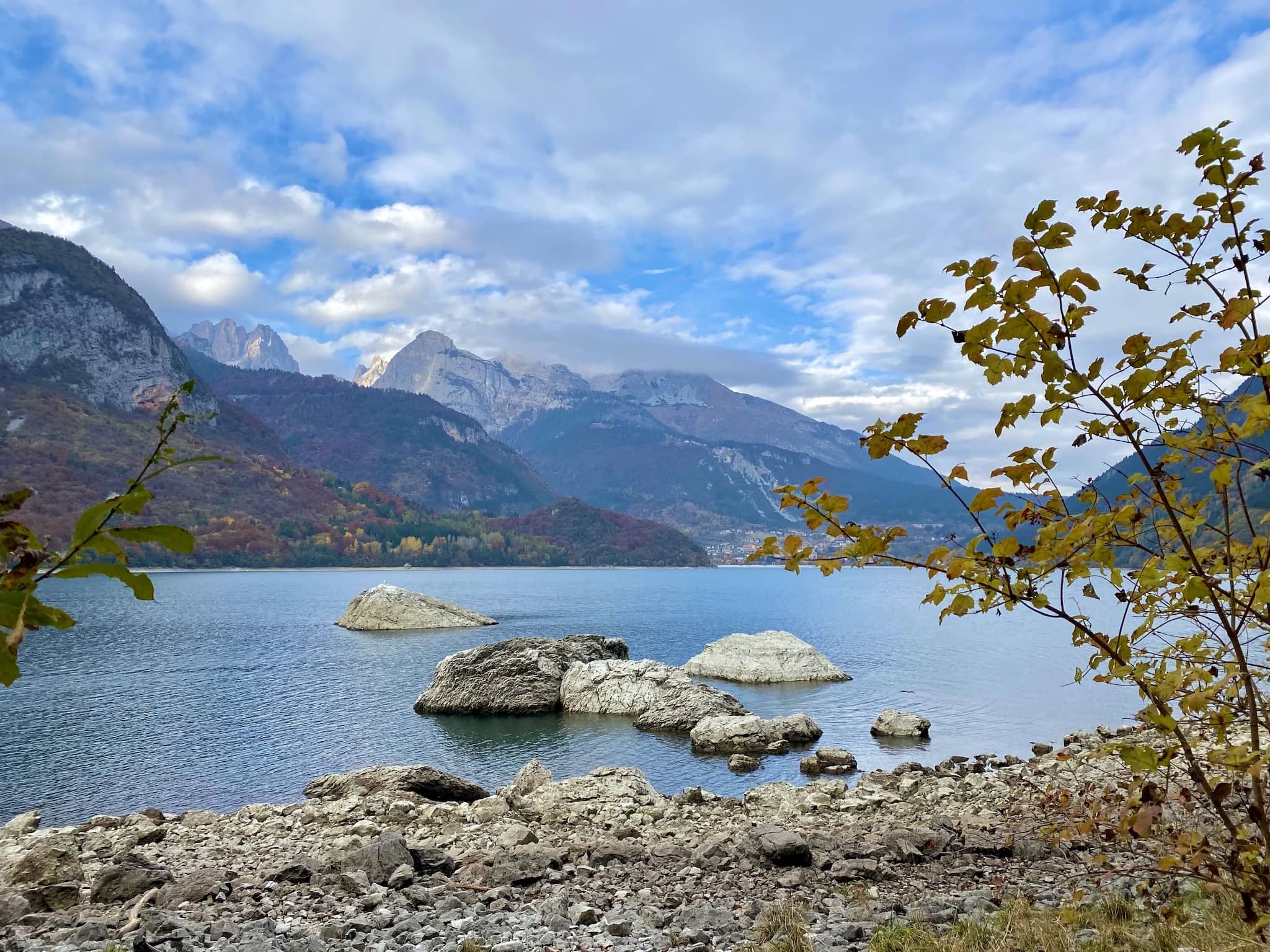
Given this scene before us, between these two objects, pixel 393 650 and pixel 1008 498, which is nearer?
pixel 1008 498

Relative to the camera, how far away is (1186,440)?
9.92 ft

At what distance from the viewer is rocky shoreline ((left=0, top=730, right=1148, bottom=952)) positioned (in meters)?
8.78

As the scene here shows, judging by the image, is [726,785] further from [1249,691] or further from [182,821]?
[1249,691]

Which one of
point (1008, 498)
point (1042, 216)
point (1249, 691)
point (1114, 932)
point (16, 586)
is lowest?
point (1114, 932)

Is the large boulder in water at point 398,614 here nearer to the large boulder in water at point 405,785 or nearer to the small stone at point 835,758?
the large boulder in water at point 405,785

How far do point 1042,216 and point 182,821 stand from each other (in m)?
21.5

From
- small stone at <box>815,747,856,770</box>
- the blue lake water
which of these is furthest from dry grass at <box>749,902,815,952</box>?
small stone at <box>815,747,856,770</box>

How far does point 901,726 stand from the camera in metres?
29.6

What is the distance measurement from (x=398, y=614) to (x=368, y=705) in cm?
3377

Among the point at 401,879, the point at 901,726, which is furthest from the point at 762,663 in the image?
the point at 401,879

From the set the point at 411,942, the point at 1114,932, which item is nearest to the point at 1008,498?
the point at 1114,932

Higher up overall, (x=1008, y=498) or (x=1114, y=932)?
(x=1008, y=498)

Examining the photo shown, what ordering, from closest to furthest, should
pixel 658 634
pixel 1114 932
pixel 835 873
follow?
pixel 1114 932 < pixel 835 873 < pixel 658 634

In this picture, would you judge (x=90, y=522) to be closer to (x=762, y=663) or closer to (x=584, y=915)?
(x=584, y=915)
